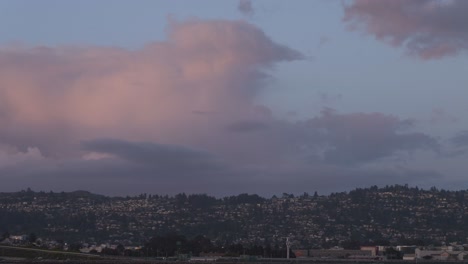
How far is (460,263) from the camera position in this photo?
627ft

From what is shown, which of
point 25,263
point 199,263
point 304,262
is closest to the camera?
point 25,263

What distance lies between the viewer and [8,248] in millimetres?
197875

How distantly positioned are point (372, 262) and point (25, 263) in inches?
2804

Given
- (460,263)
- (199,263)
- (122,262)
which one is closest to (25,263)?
(122,262)

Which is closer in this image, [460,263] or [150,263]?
[150,263]

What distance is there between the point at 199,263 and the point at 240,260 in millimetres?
20031

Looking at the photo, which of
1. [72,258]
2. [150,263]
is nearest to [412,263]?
[150,263]

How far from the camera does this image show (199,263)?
175125 millimetres

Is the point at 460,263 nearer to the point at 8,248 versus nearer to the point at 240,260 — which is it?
the point at 240,260

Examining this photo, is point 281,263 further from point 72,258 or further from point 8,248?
point 8,248

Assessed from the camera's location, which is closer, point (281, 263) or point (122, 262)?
point (122, 262)

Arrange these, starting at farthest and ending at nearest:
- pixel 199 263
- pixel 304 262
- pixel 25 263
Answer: pixel 304 262, pixel 199 263, pixel 25 263

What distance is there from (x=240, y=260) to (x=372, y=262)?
1064 inches

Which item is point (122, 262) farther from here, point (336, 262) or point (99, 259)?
point (336, 262)
